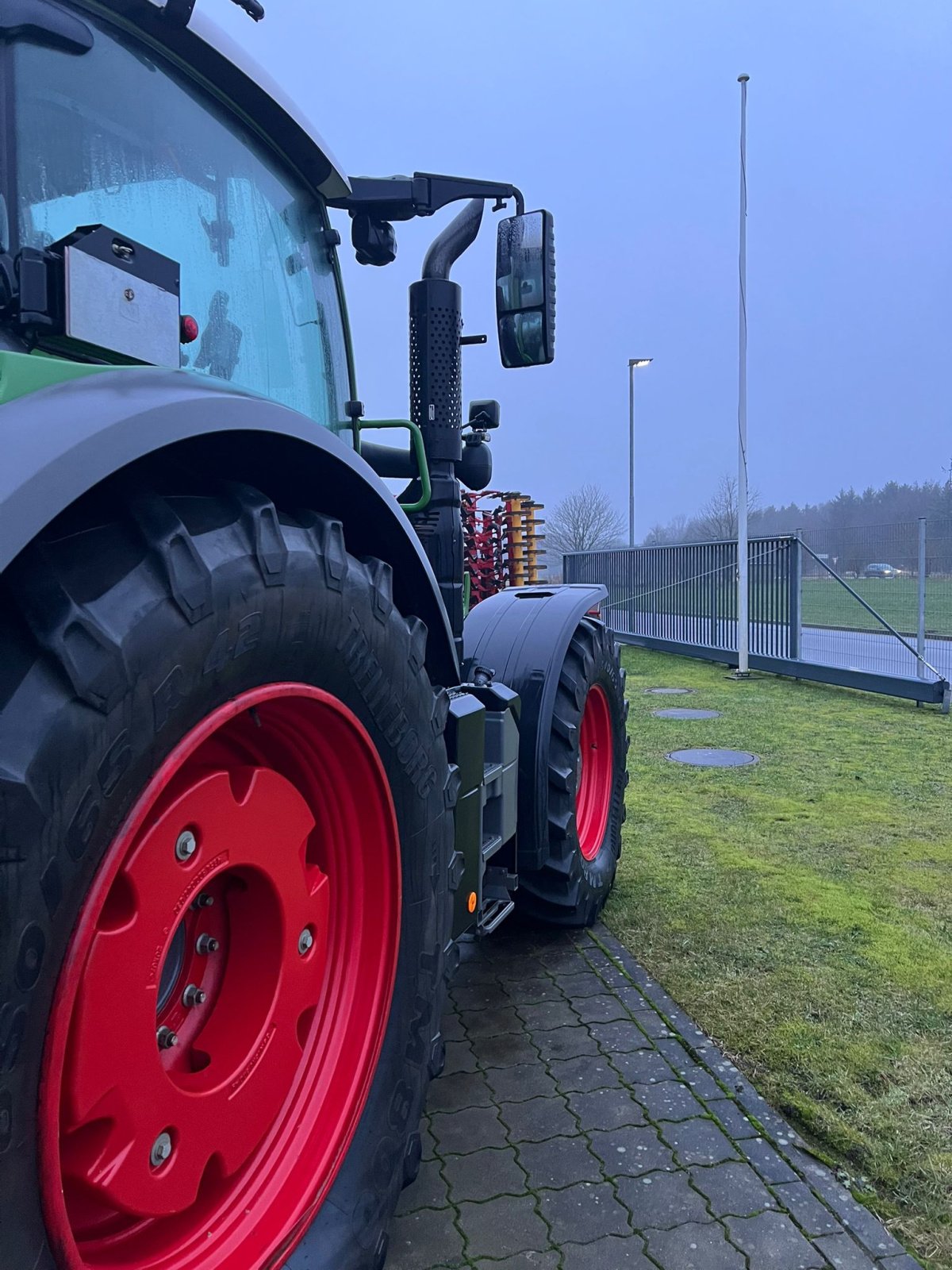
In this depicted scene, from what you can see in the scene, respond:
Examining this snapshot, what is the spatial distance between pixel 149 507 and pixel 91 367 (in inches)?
Answer: 8.6

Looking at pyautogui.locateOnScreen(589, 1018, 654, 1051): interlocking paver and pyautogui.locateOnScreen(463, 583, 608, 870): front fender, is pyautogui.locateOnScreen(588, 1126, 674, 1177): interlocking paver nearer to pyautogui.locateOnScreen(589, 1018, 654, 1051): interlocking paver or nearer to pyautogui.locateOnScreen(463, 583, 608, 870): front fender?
pyautogui.locateOnScreen(589, 1018, 654, 1051): interlocking paver

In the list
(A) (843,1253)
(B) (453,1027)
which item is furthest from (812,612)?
(A) (843,1253)

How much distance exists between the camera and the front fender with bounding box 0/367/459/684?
1077 mm

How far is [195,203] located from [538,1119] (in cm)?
233

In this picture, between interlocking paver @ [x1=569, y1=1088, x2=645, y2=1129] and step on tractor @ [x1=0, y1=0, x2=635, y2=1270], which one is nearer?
step on tractor @ [x1=0, y1=0, x2=635, y2=1270]

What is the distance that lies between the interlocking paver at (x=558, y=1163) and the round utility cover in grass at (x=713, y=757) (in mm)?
4733

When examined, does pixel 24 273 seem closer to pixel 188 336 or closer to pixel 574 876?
pixel 188 336

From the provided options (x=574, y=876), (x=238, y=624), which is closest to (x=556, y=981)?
(x=574, y=876)

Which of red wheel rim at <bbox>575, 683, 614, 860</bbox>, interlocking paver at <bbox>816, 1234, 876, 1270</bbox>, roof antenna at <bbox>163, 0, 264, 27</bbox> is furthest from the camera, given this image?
red wheel rim at <bbox>575, 683, 614, 860</bbox>

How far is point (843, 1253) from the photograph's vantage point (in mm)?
2023

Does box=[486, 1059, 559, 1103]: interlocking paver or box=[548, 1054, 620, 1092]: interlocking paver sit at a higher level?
box=[548, 1054, 620, 1092]: interlocking paver

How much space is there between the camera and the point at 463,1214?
84.8 inches

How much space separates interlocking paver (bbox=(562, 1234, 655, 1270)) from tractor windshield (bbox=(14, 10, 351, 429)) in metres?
1.98

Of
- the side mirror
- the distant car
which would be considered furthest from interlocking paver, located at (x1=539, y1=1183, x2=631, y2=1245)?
the distant car
